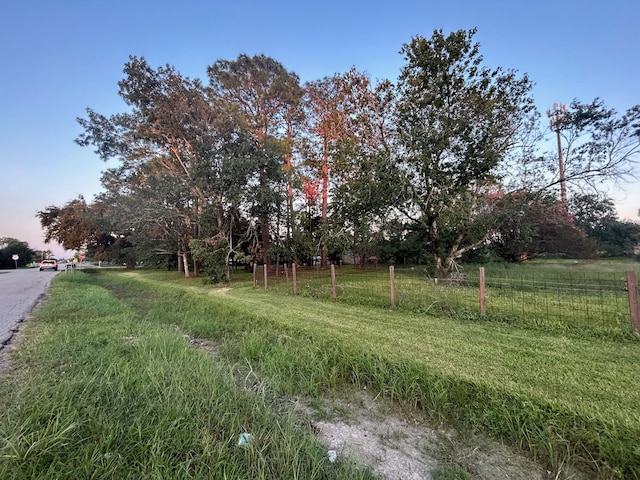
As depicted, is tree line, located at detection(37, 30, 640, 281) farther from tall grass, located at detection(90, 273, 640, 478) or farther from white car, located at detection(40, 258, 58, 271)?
white car, located at detection(40, 258, 58, 271)

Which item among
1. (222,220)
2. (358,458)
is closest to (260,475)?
(358,458)

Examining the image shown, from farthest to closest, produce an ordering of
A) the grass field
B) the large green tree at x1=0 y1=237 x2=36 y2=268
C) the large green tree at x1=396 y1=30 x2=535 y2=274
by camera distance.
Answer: the large green tree at x1=0 y1=237 x2=36 y2=268 → the large green tree at x1=396 y1=30 x2=535 y2=274 → the grass field

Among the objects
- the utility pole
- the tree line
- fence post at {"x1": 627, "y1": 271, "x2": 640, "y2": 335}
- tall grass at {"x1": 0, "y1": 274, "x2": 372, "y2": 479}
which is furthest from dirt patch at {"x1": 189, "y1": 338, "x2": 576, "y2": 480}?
the utility pole

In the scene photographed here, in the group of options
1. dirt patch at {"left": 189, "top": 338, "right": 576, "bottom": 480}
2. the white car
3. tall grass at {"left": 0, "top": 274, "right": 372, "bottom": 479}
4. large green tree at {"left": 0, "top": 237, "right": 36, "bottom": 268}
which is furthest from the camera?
large green tree at {"left": 0, "top": 237, "right": 36, "bottom": 268}

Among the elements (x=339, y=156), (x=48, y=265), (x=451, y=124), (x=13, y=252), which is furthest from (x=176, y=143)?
(x=13, y=252)

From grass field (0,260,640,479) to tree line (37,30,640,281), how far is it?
295 inches

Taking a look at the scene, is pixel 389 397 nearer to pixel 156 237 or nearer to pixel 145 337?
pixel 145 337

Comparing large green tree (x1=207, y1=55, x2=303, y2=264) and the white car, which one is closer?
large green tree (x1=207, y1=55, x2=303, y2=264)

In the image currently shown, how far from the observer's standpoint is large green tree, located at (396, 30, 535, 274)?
36.7 feet

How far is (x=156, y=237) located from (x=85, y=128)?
8.54 metres

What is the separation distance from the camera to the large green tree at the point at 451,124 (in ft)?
36.7

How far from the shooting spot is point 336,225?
43.6 feet

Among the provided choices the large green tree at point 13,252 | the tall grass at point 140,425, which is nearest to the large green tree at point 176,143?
the tall grass at point 140,425

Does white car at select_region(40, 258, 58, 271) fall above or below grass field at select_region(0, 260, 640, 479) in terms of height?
above
